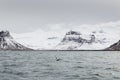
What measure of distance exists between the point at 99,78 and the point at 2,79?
22.7m

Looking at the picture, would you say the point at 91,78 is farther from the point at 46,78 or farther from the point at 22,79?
the point at 22,79

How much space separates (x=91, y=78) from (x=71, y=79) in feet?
17.7

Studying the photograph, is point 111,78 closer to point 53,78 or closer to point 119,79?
point 119,79

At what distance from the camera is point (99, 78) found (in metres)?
68.5

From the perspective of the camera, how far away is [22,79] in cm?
6444

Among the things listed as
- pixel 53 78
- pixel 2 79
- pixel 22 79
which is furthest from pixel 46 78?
pixel 2 79

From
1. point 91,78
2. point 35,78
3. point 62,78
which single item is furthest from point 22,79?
point 91,78

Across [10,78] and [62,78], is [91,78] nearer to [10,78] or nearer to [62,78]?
[62,78]

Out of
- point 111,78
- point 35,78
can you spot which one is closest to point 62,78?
point 35,78

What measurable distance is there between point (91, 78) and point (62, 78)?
283 inches

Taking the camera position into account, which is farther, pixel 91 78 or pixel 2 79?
pixel 91 78

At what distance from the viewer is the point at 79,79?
2643 inches

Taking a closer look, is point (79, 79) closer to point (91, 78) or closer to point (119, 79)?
point (91, 78)

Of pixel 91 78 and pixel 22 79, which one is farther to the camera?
pixel 91 78
